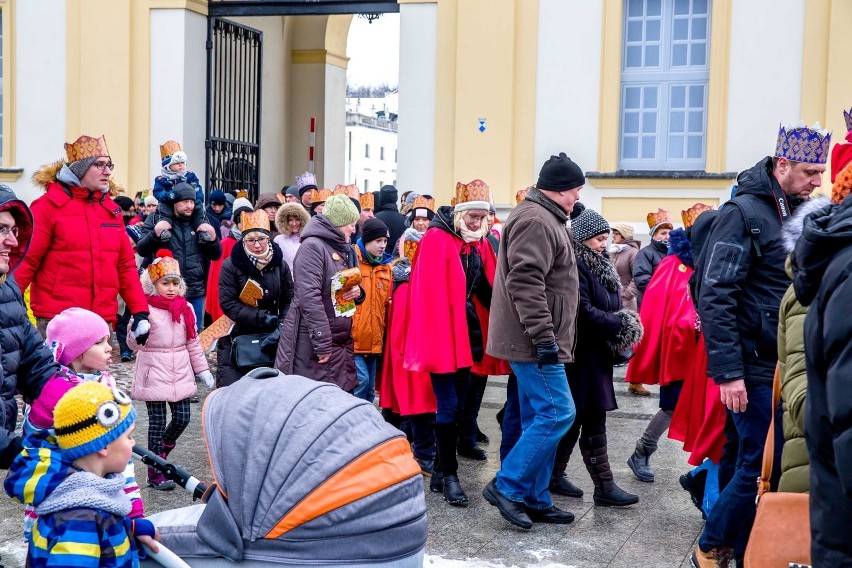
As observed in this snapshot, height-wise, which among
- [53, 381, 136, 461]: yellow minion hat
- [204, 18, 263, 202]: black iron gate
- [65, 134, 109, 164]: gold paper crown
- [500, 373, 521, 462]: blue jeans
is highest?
[204, 18, 263, 202]: black iron gate

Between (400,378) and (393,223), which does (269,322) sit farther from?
(393,223)

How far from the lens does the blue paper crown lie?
16.5 feet

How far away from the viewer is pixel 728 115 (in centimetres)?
1358

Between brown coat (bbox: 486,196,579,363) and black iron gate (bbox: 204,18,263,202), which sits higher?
black iron gate (bbox: 204,18,263,202)

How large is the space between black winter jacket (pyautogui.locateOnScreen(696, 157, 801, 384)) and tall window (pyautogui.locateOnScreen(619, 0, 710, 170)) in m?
9.16

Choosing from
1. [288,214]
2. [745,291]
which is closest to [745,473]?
[745,291]

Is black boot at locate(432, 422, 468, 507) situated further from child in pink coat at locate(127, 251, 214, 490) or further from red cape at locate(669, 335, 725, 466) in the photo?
child in pink coat at locate(127, 251, 214, 490)

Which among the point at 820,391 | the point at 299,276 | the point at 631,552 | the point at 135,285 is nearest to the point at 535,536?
the point at 631,552

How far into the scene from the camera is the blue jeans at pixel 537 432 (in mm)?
5965

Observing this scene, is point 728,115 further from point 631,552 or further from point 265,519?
point 265,519

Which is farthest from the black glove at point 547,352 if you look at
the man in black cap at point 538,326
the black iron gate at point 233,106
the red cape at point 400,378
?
the black iron gate at point 233,106

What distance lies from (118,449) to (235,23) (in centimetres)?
1421

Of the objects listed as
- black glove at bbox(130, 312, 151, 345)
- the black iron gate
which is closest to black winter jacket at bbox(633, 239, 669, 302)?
black glove at bbox(130, 312, 151, 345)

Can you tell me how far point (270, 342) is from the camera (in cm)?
757
